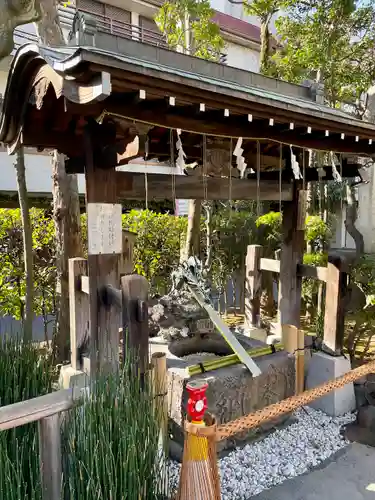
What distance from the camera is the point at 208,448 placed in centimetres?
233

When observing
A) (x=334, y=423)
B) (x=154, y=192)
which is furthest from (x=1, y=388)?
(x=334, y=423)

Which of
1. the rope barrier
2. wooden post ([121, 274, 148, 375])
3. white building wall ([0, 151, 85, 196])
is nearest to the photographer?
the rope barrier

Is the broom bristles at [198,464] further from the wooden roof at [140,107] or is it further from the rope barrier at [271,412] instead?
the wooden roof at [140,107]

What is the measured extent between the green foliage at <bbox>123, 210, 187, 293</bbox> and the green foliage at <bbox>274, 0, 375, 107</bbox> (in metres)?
4.04

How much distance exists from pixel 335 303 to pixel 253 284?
3.53 feet

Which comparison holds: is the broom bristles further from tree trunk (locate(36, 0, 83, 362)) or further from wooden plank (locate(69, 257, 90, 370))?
tree trunk (locate(36, 0, 83, 362))

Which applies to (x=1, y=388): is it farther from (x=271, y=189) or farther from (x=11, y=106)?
(x=271, y=189)

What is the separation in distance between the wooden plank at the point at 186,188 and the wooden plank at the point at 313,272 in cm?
97

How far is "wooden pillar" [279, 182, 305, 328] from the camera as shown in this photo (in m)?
5.08

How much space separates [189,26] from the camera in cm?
792

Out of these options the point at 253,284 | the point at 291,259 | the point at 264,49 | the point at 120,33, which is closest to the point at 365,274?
the point at 291,259

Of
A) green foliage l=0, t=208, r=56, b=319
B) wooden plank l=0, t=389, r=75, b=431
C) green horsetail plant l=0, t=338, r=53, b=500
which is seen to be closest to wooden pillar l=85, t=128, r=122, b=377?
green horsetail plant l=0, t=338, r=53, b=500

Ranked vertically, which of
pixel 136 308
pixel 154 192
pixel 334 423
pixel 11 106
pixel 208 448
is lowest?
pixel 334 423

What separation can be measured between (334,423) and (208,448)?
8.43 feet
